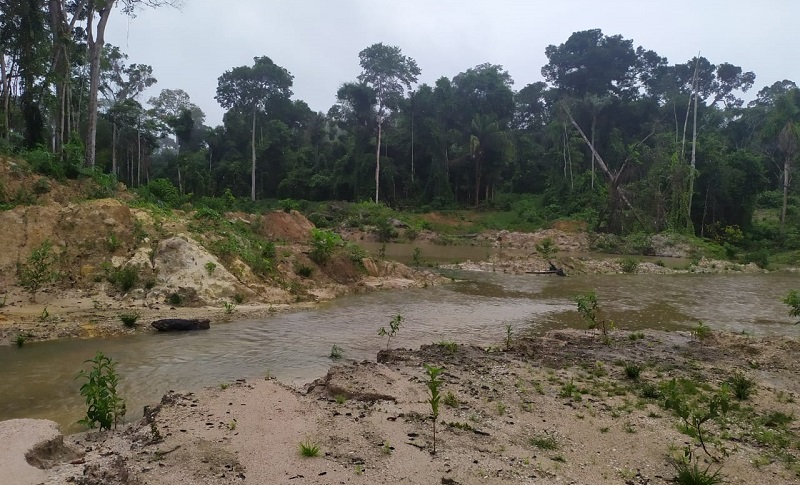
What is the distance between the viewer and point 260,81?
186 feet

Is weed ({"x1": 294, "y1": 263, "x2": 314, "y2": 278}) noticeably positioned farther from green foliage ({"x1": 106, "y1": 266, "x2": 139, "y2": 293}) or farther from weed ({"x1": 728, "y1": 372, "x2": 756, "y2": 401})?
weed ({"x1": 728, "y1": 372, "x2": 756, "y2": 401})

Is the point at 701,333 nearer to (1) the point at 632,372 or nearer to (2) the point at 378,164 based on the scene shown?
(1) the point at 632,372

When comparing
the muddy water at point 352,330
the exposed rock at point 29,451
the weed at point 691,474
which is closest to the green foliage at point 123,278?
the muddy water at point 352,330

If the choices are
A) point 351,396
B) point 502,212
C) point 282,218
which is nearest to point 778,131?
point 502,212

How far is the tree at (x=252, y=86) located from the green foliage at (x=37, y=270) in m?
42.5

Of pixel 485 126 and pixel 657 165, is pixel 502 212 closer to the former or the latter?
pixel 485 126

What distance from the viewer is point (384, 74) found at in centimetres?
5078

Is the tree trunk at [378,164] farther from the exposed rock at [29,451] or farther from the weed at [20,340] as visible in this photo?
the exposed rock at [29,451]

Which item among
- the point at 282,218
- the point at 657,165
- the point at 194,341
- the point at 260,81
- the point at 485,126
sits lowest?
the point at 194,341

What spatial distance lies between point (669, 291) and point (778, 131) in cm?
3031

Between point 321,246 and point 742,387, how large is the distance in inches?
567

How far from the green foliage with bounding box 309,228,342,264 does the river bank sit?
35.1 feet

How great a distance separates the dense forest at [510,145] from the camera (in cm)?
4309

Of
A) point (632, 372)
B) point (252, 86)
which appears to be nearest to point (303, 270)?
point (632, 372)
